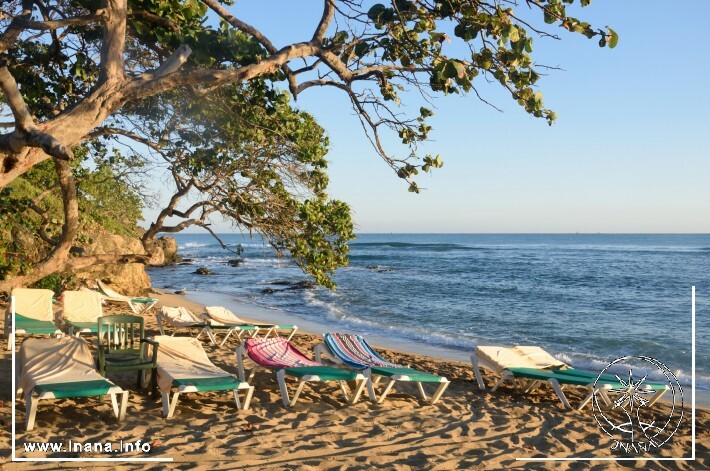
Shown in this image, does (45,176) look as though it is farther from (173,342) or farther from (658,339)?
(658,339)

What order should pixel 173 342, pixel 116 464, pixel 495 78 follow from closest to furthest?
pixel 116 464 → pixel 495 78 → pixel 173 342

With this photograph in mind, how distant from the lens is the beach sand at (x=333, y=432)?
496cm

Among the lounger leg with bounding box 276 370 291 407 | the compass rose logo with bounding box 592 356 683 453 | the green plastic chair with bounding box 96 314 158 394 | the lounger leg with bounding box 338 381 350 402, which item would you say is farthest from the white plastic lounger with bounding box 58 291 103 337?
the compass rose logo with bounding box 592 356 683 453

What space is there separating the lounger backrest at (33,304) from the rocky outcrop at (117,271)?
7.45 m

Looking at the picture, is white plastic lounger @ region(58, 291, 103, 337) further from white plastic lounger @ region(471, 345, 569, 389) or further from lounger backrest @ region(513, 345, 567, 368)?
lounger backrest @ region(513, 345, 567, 368)

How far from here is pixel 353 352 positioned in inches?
318

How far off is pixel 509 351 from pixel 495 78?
4.96m

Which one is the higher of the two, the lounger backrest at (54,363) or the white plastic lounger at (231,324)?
the lounger backrest at (54,363)

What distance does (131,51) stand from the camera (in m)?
7.80

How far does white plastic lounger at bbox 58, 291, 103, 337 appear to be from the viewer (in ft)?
33.0

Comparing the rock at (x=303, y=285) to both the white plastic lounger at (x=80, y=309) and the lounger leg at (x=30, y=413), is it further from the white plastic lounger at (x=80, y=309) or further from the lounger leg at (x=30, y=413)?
the lounger leg at (x=30, y=413)

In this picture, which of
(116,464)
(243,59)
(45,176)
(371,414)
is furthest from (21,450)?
(45,176)

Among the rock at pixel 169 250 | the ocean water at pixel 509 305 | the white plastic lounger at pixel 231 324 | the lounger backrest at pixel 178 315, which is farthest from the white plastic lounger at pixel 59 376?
the rock at pixel 169 250

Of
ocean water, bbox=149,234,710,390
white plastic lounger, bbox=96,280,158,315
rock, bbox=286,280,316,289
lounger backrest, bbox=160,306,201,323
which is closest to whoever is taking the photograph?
lounger backrest, bbox=160,306,201,323
